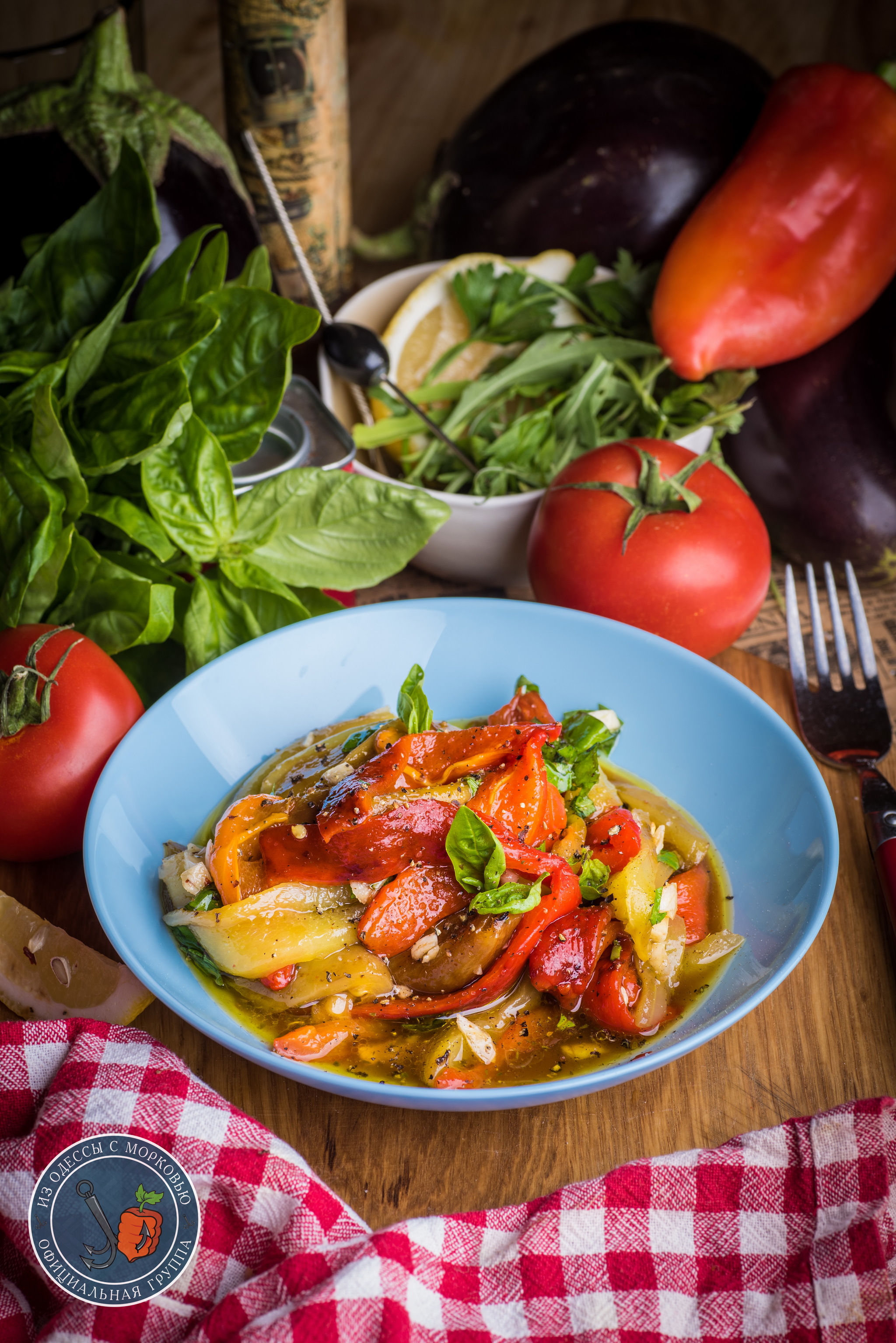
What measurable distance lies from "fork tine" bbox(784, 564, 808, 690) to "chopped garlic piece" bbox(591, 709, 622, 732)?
44 centimetres

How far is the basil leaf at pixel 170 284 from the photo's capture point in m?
1.85

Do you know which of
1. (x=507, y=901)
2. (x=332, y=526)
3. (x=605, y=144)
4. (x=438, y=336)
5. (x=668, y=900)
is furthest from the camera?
(x=605, y=144)

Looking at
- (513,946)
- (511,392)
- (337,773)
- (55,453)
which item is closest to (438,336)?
(511,392)

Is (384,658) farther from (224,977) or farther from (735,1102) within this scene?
(735,1102)

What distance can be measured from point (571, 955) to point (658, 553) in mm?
759

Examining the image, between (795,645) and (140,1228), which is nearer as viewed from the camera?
(140,1228)

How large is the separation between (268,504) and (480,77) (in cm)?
256

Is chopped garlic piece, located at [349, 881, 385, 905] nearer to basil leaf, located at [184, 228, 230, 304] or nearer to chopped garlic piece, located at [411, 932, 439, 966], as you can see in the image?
chopped garlic piece, located at [411, 932, 439, 966]

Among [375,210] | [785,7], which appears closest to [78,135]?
[375,210]

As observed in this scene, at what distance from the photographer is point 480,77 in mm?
3646

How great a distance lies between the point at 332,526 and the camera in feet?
6.00

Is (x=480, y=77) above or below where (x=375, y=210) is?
above

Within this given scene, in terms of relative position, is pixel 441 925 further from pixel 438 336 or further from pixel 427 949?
pixel 438 336

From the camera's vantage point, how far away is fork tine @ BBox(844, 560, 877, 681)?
1904 mm
